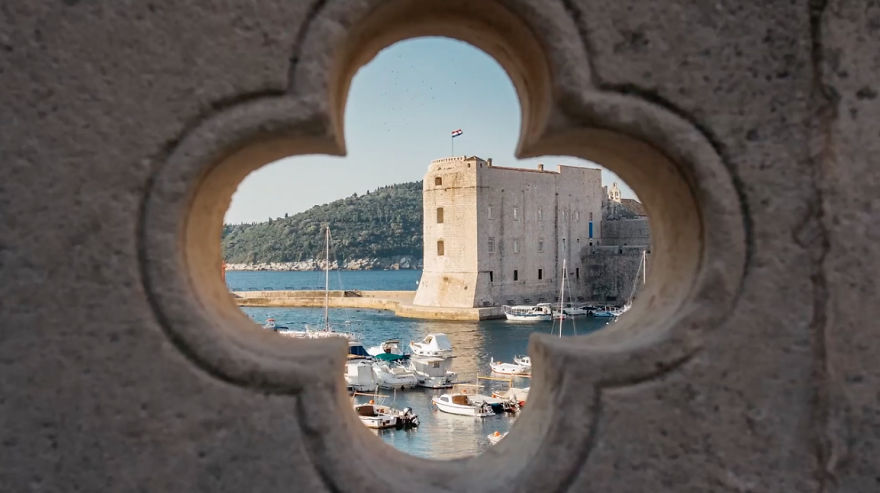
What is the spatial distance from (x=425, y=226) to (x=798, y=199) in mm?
36072

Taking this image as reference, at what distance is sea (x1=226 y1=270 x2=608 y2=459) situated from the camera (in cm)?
1755

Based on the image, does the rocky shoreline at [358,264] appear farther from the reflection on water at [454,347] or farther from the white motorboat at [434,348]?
the white motorboat at [434,348]

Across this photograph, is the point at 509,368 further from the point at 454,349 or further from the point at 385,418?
the point at 385,418

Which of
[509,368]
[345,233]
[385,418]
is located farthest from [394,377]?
[345,233]

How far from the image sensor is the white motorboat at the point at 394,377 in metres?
23.6

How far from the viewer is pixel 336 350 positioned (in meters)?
1.54

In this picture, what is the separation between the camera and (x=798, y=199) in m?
1.45

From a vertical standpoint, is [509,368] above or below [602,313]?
below

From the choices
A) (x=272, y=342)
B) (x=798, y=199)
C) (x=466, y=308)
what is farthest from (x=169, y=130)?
(x=466, y=308)

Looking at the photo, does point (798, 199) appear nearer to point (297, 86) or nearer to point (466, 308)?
point (297, 86)

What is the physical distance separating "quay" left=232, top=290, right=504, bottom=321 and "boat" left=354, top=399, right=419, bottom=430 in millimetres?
17100

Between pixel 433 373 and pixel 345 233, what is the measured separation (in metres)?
85.7

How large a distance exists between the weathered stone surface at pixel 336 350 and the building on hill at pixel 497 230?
34.0m

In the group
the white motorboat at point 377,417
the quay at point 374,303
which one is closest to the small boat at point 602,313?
the quay at point 374,303
